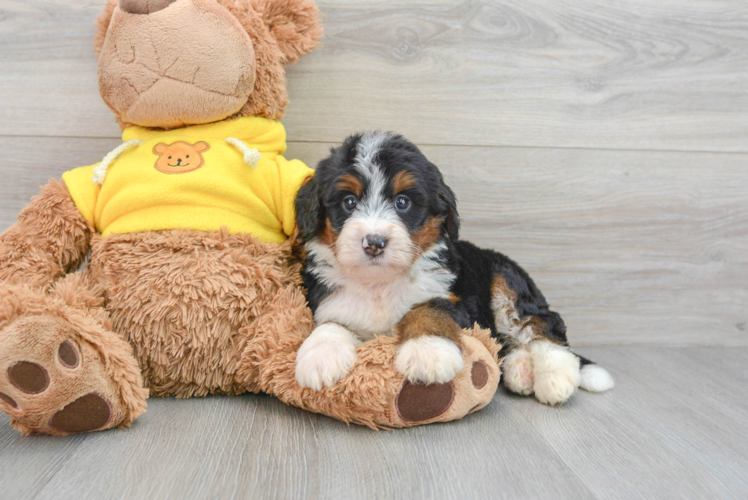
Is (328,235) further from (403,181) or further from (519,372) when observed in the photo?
(519,372)

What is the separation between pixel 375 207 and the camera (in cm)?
149

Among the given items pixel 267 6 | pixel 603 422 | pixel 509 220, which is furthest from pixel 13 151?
pixel 603 422

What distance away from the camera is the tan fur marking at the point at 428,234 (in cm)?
154

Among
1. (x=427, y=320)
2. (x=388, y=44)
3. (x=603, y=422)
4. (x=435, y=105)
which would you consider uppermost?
(x=388, y=44)

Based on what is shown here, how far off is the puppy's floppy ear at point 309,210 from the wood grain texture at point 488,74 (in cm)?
58

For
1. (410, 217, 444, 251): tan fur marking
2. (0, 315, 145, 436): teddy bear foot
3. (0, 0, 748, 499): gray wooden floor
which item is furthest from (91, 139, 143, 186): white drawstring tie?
(410, 217, 444, 251): tan fur marking

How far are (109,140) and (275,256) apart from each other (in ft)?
3.07

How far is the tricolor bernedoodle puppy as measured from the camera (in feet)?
4.64

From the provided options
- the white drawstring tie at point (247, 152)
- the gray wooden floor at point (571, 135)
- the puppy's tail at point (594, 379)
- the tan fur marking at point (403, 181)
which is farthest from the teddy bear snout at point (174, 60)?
the puppy's tail at point (594, 379)

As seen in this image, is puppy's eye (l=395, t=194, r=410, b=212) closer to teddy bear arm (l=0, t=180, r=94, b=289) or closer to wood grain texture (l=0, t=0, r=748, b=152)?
wood grain texture (l=0, t=0, r=748, b=152)

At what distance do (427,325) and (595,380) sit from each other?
2.47 ft

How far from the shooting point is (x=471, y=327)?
1.67 meters

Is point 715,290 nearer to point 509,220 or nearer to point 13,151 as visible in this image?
point 509,220

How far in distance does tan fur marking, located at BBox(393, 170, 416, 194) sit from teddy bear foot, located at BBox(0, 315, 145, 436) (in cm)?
90
